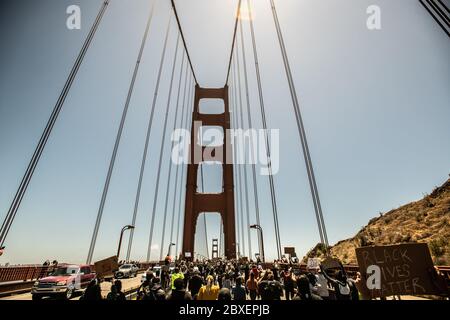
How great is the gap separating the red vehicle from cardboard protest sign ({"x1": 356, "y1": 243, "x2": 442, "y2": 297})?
32.1 feet

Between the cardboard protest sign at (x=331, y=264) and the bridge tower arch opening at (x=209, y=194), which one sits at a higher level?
the bridge tower arch opening at (x=209, y=194)

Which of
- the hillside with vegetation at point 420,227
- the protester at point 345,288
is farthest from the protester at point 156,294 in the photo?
the hillside with vegetation at point 420,227

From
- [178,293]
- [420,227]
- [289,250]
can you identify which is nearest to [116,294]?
[178,293]

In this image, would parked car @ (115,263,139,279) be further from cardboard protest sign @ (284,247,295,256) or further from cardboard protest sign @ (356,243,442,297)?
cardboard protest sign @ (356,243,442,297)

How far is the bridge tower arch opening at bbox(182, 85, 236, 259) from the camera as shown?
22.3m

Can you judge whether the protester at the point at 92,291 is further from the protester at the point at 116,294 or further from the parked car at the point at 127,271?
the parked car at the point at 127,271

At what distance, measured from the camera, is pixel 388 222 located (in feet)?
58.3

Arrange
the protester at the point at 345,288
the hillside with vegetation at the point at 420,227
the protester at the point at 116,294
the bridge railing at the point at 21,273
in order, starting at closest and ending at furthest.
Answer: the protester at the point at 345,288, the protester at the point at 116,294, the bridge railing at the point at 21,273, the hillside with vegetation at the point at 420,227

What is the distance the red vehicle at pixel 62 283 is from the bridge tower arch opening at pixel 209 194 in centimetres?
1243

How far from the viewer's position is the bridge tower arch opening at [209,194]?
22297mm

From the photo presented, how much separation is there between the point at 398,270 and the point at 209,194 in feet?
75.1

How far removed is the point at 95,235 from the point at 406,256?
9.19 m

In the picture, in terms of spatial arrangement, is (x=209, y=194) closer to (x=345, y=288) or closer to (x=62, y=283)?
(x=62, y=283)

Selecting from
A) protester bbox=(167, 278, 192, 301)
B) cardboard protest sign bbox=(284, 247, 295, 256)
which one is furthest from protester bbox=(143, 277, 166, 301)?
cardboard protest sign bbox=(284, 247, 295, 256)
